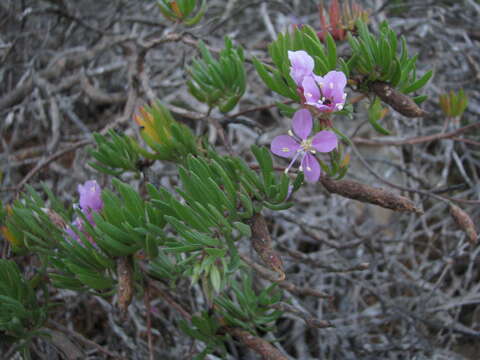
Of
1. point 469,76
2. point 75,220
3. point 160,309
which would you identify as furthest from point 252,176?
point 469,76

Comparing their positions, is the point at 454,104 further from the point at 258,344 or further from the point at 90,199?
the point at 90,199

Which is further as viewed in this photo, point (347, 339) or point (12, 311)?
point (347, 339)

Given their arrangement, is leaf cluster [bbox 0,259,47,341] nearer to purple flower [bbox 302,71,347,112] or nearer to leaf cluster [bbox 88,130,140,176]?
leaf cluster [bbox 88,130,140,176]

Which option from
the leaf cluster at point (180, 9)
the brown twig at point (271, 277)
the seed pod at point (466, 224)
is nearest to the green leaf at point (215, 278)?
the brown twig at point (271, 277)

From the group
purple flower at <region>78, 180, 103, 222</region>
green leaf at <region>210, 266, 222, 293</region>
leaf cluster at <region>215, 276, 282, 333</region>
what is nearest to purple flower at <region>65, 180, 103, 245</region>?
purple flower at <region>78, 180, 103, 222</region>

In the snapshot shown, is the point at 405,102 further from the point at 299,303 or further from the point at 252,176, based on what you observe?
the point at 299,303
